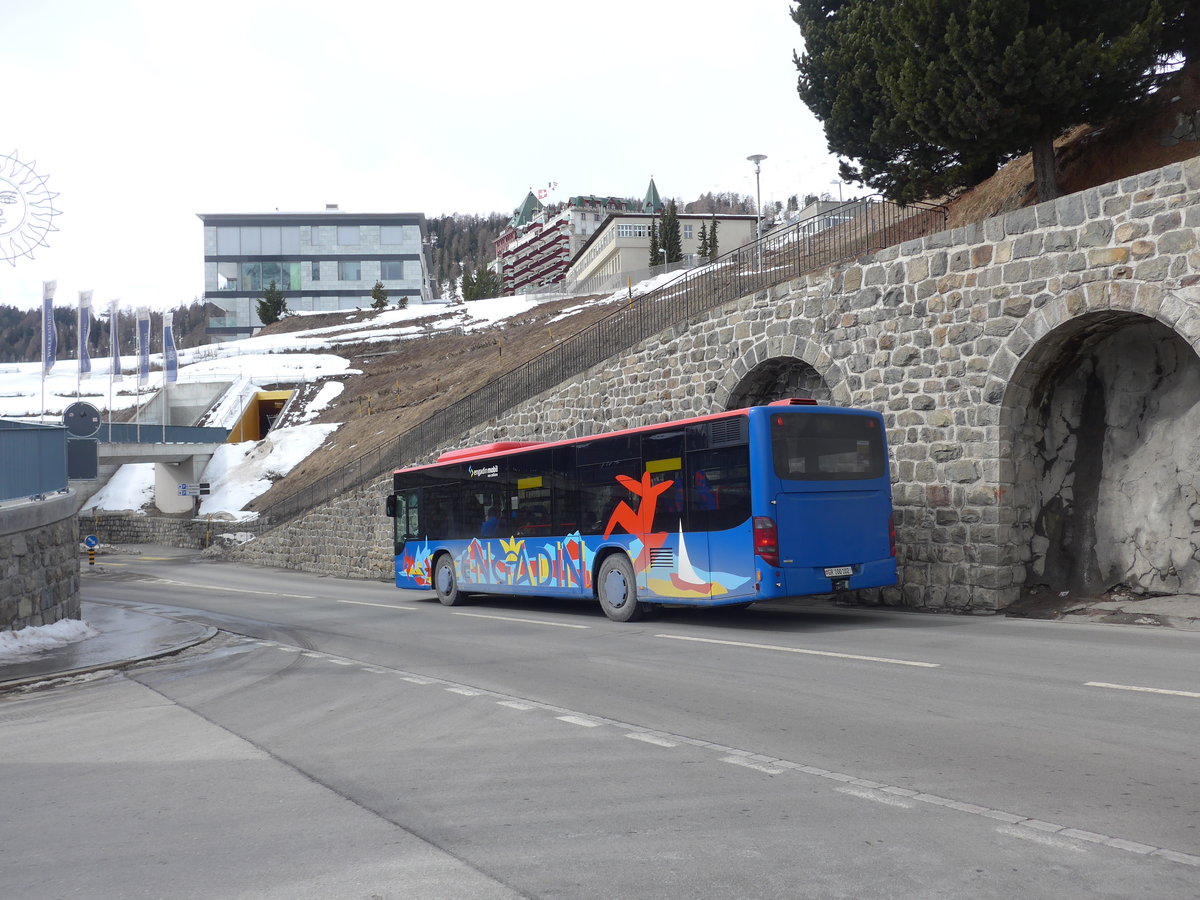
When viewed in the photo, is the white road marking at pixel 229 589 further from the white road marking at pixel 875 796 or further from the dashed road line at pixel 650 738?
the white road marking at pixel 875 796

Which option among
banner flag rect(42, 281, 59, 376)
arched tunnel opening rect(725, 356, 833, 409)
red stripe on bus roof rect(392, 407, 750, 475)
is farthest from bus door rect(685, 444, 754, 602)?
banner flag rect(42, 281, 59, 376)

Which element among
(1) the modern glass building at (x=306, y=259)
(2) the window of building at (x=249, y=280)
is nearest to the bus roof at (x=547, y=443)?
(1) the modern glass building at (x=306, y=259)

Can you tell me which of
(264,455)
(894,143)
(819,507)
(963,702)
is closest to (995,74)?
(894,143)

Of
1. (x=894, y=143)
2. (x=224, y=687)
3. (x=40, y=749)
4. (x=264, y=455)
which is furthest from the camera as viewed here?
(x=264, y=455)

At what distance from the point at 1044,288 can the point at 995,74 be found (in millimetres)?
5849

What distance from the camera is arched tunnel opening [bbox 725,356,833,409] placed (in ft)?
62.8

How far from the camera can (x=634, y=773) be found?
6.14 m

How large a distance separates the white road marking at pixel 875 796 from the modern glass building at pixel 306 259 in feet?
368

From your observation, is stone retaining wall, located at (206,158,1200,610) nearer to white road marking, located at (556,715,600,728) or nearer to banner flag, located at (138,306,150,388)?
white road marking, located at (556,715,600,728)

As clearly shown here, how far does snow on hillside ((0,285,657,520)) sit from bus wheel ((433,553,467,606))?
28336 mm

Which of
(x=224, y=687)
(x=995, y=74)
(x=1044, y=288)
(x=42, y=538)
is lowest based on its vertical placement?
(x=224, y=687)

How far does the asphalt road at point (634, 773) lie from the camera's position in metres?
4.44

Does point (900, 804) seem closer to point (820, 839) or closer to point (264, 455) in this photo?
point (820, 839)

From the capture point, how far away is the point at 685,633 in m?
13.9
